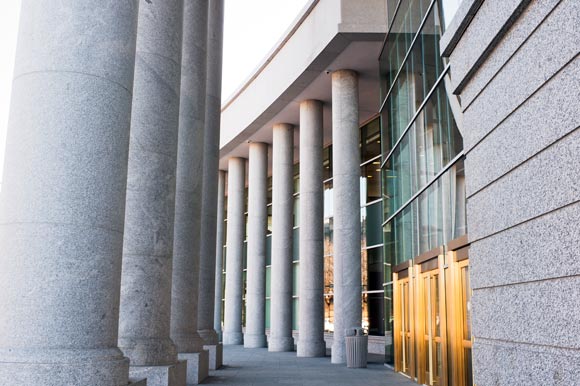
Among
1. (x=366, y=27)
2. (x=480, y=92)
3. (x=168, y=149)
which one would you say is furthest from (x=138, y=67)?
(x=366, y=27)

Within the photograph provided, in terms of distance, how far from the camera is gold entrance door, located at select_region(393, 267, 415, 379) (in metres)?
17.4

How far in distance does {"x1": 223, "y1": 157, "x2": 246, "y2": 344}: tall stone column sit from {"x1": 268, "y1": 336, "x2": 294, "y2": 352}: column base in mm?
7921

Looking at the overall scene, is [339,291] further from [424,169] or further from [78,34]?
[78,34]

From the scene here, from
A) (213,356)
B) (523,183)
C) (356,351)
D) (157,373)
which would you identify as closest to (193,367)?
(213,356)

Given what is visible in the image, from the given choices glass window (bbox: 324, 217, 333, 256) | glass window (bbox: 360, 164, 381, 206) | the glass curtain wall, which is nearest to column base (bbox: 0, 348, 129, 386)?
the glass curtain wall

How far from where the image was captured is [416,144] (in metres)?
17.4

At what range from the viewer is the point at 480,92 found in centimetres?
769

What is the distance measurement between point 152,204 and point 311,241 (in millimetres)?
17791

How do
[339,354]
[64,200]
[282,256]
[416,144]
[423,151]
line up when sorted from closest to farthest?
[64,200]
[423,151]
[416,144]
[339,354]
[282,256]

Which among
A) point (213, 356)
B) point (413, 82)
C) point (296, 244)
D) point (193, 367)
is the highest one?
point (413, 82)

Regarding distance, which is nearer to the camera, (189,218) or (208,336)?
(189,218)

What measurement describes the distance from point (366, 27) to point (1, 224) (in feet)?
65.2

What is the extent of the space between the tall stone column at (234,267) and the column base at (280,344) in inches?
312

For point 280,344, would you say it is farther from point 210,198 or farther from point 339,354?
point 210,198
